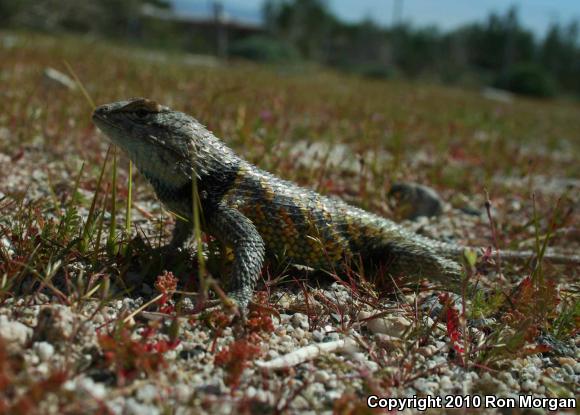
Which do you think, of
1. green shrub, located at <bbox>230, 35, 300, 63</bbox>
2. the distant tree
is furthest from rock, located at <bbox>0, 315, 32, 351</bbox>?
green shrub, located at <bbox>230, 35, 300, 63</bbox>

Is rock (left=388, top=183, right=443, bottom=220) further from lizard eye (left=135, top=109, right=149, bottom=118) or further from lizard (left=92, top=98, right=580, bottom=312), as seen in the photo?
lizard eye (left=135, top=109, right=149, bottom=118)

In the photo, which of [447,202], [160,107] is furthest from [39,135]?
[447,202]

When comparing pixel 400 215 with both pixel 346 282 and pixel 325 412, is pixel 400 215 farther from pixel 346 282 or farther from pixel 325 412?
pixel 325 412

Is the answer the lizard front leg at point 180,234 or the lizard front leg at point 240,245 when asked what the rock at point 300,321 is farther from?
the lizard front leg at point 180,234

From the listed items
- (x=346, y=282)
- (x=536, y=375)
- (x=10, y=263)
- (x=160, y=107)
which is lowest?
(x=536, y=375)

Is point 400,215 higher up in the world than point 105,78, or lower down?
lower down

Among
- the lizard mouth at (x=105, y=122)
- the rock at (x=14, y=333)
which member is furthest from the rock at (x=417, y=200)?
the rock at (x=14, y=333)

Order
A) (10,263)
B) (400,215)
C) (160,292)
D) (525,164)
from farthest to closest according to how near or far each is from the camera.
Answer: (525,164)
(400,215)
(160,292)
(10,263)
